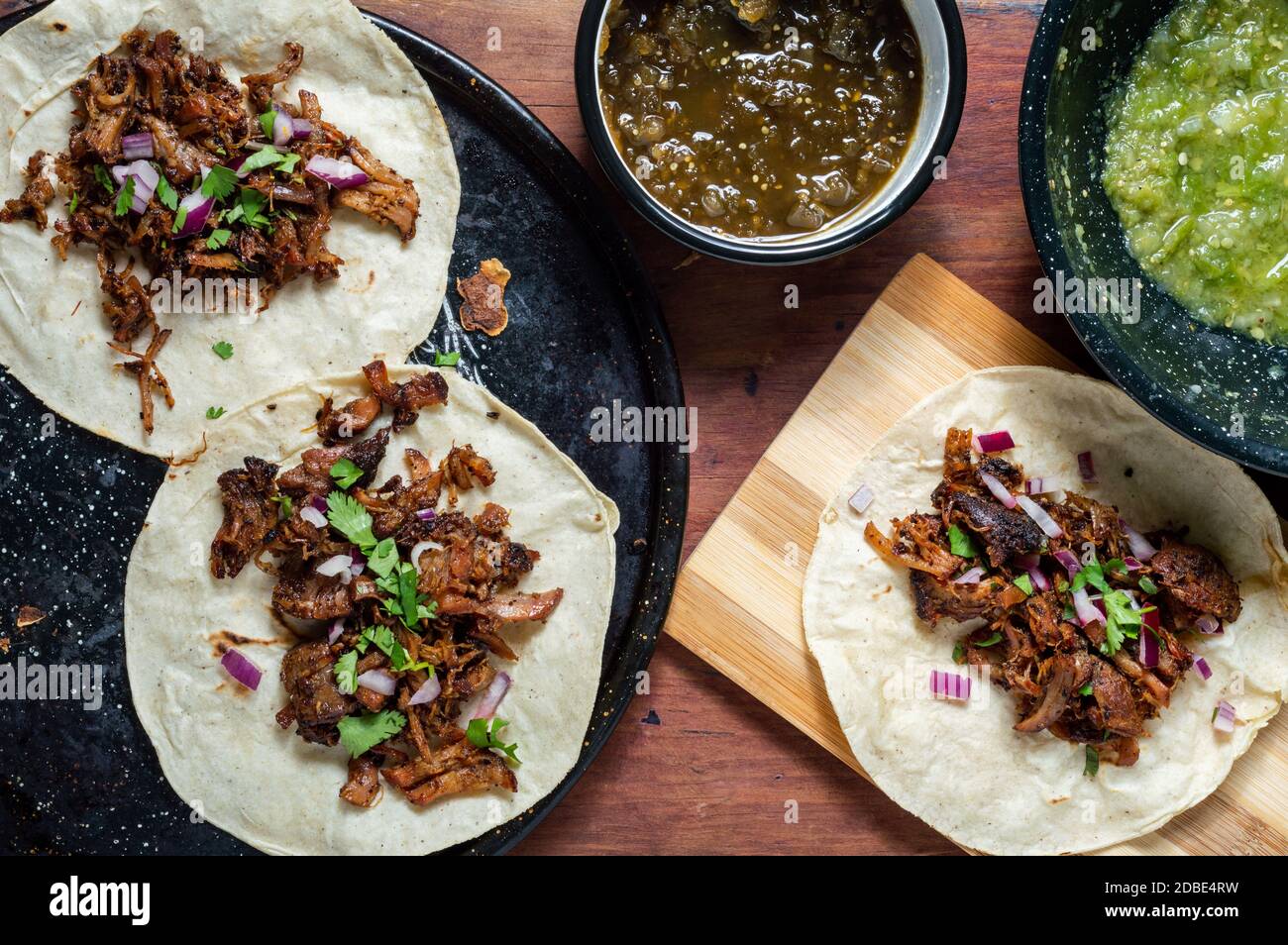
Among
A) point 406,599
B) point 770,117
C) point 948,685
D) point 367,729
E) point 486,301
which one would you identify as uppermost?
point 770,117

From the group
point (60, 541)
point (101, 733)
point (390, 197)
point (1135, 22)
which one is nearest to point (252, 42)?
point (390, 197)

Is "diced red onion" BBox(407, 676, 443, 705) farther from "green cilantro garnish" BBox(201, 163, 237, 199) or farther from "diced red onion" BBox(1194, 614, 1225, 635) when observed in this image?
"diced red onion" BBox(1194, 614, 1225, 635)

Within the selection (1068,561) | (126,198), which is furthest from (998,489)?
(126,198)

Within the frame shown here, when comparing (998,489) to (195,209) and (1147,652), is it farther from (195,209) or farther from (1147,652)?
(195,209)

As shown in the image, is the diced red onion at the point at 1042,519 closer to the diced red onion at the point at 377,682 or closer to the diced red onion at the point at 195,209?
the diced red onion at the point at 377,682

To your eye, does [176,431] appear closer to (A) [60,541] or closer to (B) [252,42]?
(A) [60,541]

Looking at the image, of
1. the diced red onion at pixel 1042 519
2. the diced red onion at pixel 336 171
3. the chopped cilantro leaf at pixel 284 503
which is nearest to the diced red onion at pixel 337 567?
the chopped cilantro leaf at pixel 284 503

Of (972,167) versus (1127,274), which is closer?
(1127,274)
